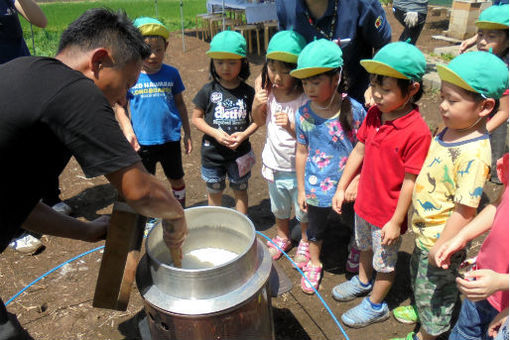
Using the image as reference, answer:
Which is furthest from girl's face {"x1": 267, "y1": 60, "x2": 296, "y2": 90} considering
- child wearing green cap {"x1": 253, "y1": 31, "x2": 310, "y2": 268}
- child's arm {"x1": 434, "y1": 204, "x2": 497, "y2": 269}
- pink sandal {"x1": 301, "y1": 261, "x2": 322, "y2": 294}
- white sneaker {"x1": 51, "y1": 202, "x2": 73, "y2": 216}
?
white sneaker {"x1": 51, "y1": 202, "x2": 73, "y2": 216}

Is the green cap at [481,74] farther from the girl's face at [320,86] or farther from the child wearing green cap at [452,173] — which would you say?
the girl's face at [320,86]

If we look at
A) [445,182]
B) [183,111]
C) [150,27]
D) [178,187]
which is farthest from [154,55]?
[445,182]

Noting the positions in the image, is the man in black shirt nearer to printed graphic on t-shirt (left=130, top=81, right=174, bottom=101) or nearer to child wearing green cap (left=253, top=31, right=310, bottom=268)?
child wearing green cap (left=253, top=31, right=310, bottom=268)

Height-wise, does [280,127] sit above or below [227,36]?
below

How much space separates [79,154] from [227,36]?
1900 mm

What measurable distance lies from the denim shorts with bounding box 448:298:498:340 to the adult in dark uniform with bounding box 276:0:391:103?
66.5 inches

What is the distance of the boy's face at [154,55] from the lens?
3.15 metres

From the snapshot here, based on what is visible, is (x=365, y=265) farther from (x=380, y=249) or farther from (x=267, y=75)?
(x=267, y=75)

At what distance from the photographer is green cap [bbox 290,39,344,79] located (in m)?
2.39

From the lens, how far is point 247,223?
205 cm

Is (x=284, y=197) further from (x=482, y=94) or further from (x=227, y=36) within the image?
(x=482, y=94)

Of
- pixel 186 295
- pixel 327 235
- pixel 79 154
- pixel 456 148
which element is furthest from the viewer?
pixel 327 235

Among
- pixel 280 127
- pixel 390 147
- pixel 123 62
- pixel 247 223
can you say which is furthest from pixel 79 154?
pixel 280 127

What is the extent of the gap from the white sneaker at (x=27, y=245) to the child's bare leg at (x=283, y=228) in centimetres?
206
